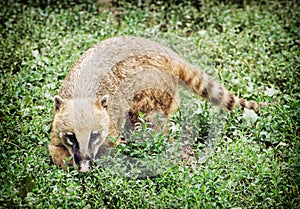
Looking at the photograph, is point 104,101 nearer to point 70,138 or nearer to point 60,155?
point 70,138

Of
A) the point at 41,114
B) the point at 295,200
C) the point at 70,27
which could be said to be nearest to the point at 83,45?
the point at 70,27

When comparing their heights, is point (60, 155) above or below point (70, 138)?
below

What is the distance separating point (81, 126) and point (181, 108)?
1.41 m

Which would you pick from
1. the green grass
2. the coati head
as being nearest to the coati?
the coati head

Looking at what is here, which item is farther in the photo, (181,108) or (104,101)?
(181,108)

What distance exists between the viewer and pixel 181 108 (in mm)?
5852

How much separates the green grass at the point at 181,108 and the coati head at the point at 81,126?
172 millimetres

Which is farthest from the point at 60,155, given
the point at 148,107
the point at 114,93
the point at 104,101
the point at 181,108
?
the point at 181,108

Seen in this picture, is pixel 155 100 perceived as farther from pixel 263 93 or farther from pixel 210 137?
pixel 263 93

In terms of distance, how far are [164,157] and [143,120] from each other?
1.40ft

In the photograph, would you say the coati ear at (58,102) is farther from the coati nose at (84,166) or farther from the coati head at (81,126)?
the coati nose at (84,166)

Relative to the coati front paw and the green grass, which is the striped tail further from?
the coati front paw

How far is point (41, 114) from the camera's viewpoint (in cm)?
571

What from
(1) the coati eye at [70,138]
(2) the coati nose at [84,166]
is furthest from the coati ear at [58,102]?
(2) the coati nose at [84,166]
